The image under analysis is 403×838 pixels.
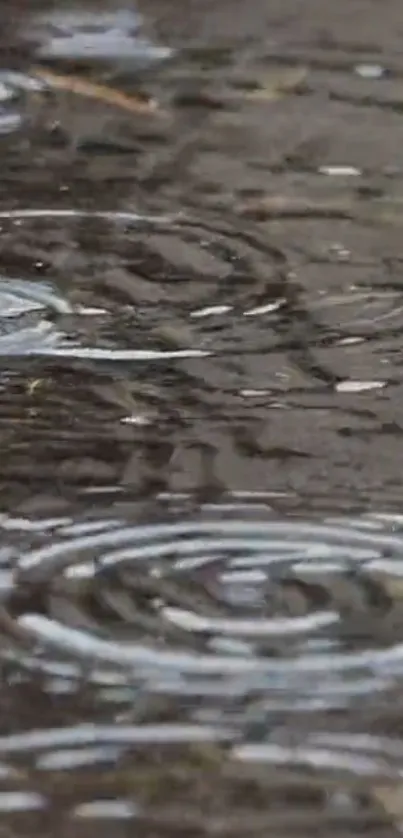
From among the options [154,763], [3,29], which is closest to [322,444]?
[154,763]

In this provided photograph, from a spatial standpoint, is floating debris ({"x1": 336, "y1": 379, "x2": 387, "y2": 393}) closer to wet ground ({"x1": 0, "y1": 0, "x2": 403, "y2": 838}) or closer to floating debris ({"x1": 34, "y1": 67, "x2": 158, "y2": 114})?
wet ground ({"x1": 0, "y1": 0, "x2": 403, "y2": 838})

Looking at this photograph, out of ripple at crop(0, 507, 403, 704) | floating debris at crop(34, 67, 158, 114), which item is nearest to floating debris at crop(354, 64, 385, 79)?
floating debris at crop(34, 67, 158, 114)

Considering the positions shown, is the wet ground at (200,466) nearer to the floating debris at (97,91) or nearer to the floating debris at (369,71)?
the floating debris at (97,91)

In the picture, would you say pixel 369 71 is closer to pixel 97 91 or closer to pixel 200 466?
pixel 97 91

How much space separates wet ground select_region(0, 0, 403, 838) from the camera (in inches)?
19.6

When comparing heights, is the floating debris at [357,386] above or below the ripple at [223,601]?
above

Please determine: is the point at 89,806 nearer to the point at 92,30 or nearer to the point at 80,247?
the point at 80,247

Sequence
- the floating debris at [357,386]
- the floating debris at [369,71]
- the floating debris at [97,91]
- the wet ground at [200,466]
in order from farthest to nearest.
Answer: the floating debris at [369,71] < the floating debris at [97,91] < the floating debris at [357,386] < the wet ground at [200,466]

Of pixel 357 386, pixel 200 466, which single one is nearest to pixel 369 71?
pixel 357 386

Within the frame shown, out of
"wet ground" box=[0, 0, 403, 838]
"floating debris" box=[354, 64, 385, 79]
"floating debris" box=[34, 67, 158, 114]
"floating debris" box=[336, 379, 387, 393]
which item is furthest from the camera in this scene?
"floating debris" box=[354, 64, 385, 79]

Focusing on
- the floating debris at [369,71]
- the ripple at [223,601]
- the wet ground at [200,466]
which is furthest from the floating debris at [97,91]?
the ripple at [223,601]

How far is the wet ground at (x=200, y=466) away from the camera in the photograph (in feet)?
1.63

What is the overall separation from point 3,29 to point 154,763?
1.27 metres

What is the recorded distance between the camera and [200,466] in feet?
2.31
